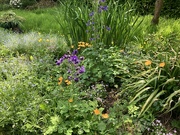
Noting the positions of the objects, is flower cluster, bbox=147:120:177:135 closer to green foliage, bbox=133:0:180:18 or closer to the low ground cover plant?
the low ground cover plant

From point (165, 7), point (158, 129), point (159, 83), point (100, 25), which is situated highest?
point (100, 25)

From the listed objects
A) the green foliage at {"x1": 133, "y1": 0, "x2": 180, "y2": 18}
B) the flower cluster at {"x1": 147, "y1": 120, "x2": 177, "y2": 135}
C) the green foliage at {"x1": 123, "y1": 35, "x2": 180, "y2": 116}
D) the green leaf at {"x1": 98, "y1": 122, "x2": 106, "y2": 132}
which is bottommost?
the green foliage at {"x1": 133, "y1": 0, "x2": 180, "y2": 18}

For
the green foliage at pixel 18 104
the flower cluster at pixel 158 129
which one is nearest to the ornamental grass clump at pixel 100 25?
the green foliage at pixel 18 104

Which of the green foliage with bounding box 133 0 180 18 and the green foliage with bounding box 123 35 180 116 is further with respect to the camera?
the green foliage with bounding box 133 0 180 18

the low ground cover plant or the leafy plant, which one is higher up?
the low ground cover plant

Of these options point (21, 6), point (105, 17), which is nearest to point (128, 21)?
point (105, 17)

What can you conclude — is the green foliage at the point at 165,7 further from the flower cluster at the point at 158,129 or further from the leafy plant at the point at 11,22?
the flower cluster at the point at 158,129

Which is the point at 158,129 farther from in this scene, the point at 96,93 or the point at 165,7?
the point at 165,7

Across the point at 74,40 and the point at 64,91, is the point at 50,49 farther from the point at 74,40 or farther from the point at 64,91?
the point at 64,91

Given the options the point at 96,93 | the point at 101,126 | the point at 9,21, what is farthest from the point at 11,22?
the point at 101,126

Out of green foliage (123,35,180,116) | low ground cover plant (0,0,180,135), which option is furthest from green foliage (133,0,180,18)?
green foliage (123,35,180,116)

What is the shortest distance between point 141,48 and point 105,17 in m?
0.68

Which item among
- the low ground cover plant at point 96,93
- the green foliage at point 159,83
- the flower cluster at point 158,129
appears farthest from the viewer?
the green foliage at point 159,83

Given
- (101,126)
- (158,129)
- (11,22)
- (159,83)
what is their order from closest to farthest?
(101,126) < (158,129) < (159,83) < (11,22)
